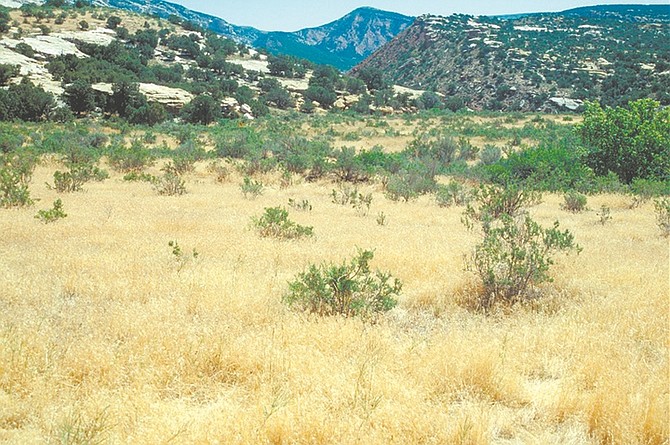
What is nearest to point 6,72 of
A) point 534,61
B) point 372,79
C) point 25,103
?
point 25,103

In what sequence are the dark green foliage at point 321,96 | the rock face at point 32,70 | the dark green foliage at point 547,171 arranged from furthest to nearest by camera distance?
the dark green foliage at point 321,96
the rock face at point 32,70
the dark green foliage at point 547,171

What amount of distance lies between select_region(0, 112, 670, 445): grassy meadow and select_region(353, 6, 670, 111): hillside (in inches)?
2036

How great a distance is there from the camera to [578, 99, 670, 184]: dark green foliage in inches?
657

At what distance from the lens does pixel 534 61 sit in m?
64.3

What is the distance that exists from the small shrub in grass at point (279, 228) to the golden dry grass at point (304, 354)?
116 centimetres

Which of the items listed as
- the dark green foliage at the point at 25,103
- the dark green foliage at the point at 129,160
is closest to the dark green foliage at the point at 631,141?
the dark green foliage at the point at 129,160

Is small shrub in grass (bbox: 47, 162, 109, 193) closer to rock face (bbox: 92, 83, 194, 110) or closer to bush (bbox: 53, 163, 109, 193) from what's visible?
bush (bbox: 53, 163, 109, 193)

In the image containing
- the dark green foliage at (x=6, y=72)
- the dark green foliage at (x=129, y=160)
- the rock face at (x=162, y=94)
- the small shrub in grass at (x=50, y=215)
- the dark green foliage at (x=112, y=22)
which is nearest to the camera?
the small shrub in grass at (x=50, y=215)

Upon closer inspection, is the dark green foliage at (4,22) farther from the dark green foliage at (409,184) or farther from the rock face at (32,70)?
the dark green foliage at (409,184)

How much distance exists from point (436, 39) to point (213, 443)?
92.2 meters

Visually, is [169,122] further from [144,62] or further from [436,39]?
[436,39]

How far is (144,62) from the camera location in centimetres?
4962

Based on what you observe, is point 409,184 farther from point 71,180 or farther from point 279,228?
point 71,180

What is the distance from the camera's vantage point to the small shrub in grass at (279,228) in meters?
8.92
